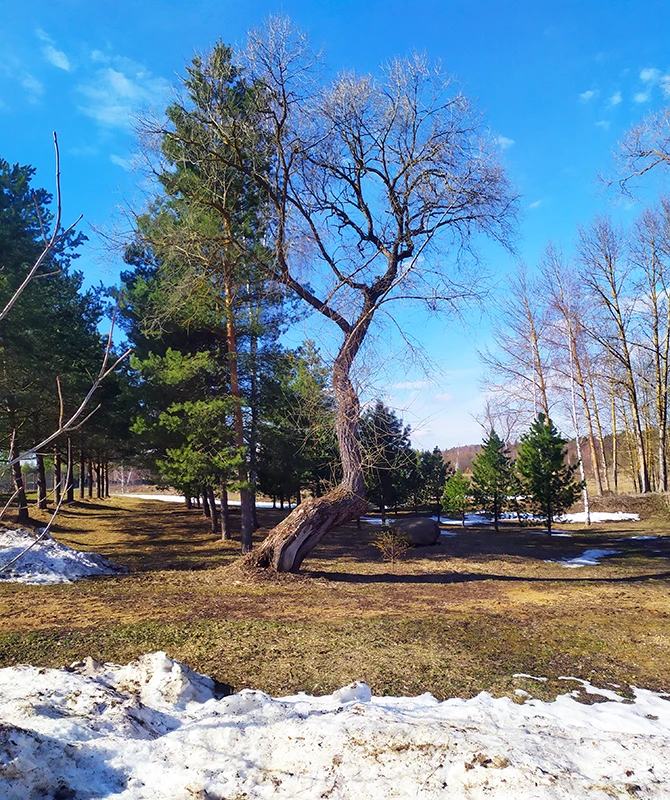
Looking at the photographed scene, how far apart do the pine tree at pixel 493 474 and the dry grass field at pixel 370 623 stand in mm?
7908

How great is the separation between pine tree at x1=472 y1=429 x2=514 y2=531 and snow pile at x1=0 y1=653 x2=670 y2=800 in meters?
16.7

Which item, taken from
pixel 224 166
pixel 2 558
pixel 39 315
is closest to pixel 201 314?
pixel 224 166

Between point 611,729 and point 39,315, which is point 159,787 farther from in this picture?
point 39,315

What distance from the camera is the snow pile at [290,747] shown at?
96.8 inches

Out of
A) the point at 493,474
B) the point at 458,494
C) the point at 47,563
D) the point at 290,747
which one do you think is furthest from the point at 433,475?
the point at 290,747

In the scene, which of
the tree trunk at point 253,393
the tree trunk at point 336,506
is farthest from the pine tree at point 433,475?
the tree trunk at point 336,506

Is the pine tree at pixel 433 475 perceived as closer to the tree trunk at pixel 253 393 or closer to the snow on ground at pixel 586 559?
the snow on ground at pixel 586 559

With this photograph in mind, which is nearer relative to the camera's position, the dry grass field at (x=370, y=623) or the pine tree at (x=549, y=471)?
the dry grass field at (x=370, y=623)

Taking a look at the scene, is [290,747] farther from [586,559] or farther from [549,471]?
[549,471]

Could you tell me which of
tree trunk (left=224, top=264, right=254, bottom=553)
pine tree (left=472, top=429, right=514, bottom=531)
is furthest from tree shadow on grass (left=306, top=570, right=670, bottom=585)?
pine tree (left=472, top=429, right=514, bottom=531)

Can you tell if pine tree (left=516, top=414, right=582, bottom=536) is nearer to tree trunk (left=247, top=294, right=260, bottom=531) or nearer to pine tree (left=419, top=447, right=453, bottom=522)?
pine tree (left=419, top=447, right=453, bottom=522)

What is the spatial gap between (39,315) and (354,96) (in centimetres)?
803

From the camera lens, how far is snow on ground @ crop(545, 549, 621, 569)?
12.2m

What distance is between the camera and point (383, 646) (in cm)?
527
